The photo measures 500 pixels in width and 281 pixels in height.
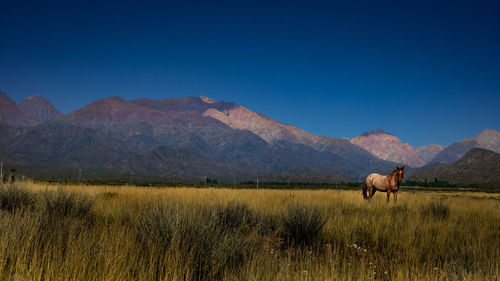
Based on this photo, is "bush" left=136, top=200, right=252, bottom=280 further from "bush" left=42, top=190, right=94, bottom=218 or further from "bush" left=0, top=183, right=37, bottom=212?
"bush" left=0, top=183, right=37, bottom=212

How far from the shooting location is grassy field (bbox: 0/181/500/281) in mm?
3852

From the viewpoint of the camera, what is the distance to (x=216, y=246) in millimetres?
4863

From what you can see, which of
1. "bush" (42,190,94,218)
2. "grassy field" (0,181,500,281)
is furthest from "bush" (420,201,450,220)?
"bush" (42,190,94,218)

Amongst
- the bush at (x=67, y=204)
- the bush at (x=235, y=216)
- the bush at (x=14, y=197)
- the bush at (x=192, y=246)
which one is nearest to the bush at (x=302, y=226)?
the bush at (x=235, y=216)

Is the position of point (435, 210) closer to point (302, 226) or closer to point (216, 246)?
point (302, 226)

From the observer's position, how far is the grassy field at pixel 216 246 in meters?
3.85

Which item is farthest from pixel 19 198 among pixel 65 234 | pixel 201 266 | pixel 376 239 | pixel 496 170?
pixel 496 170

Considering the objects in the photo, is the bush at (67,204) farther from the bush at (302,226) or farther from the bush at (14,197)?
the bush at (302,226)

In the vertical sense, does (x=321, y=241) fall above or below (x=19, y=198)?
below

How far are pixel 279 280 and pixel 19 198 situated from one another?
838 centimetres

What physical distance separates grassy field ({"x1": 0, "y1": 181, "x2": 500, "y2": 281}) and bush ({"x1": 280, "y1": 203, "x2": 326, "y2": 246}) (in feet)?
0.08

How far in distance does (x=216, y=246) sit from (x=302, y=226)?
10.7ft

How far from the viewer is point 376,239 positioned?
7211mm

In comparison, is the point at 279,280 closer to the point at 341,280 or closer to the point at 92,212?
the point at 341,280
